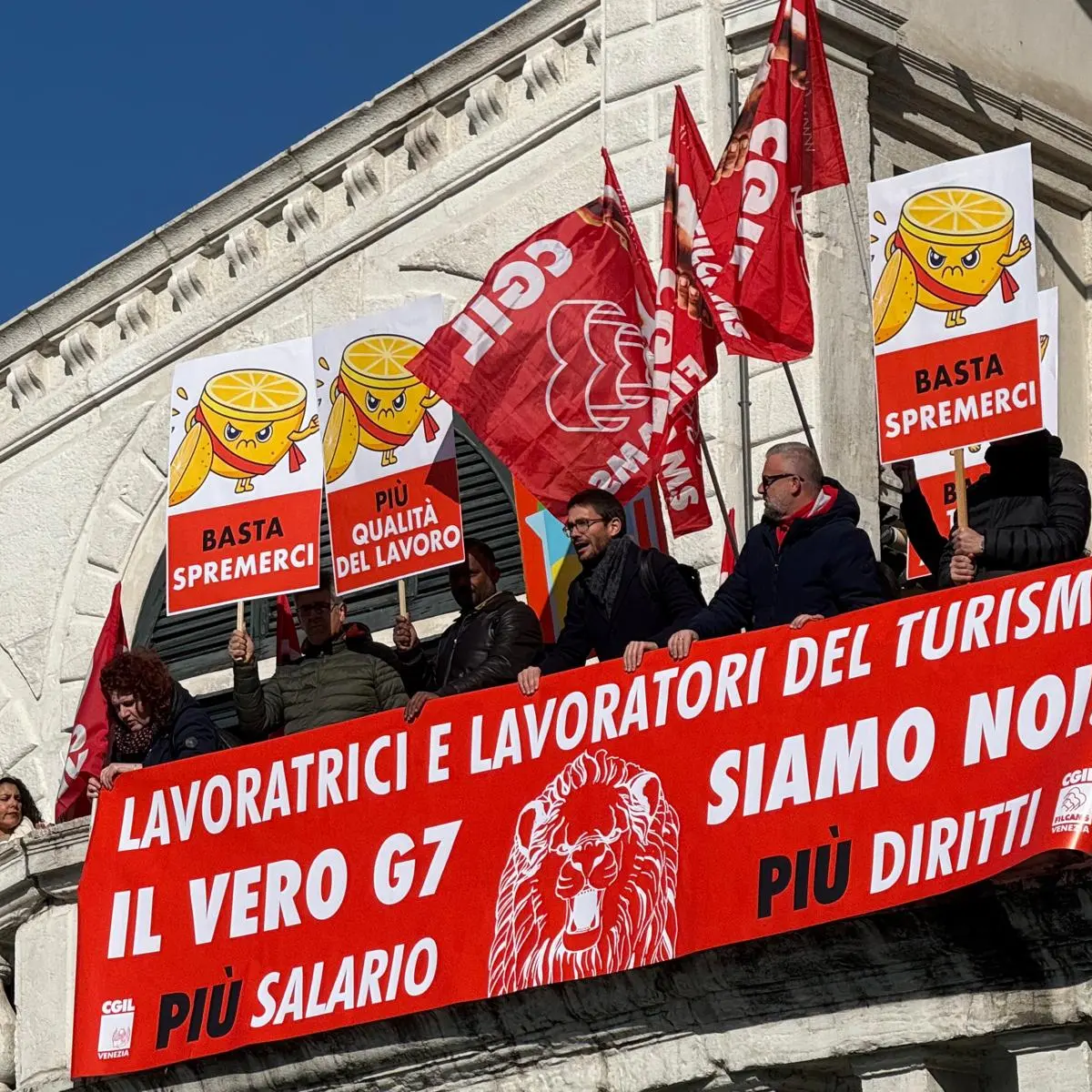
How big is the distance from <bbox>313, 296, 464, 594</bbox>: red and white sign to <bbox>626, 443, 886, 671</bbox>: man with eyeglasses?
8.65ft

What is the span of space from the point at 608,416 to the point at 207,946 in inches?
125

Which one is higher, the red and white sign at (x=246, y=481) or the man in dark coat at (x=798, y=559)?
the red and white sign at (x=246, y=481)

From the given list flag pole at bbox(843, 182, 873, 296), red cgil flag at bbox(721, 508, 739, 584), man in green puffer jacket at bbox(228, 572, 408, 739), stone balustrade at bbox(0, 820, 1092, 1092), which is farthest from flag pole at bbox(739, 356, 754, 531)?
stone balustrade at bbox(0, 820, 1092, 1092)

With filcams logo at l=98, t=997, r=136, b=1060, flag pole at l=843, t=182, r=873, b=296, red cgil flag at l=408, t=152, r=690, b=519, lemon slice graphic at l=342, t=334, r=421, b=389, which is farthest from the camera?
flag pole at l=843, t=182, r=873, b=296

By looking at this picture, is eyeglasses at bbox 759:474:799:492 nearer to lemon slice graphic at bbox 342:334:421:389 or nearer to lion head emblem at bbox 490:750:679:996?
lion head emblem at bbox 490:750:679:996

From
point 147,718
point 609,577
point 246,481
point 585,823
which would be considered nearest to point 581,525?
point 609,577

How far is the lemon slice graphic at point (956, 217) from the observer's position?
14.1 meters

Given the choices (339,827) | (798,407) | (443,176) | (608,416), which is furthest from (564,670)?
(443,176)

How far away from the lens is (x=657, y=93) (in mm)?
17562

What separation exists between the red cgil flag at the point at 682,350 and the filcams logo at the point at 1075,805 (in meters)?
3.94

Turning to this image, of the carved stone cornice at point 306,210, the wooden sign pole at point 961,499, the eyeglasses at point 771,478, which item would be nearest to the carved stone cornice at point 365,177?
the carved stone cornice at point 306,210

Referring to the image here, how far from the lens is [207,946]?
14336 mm

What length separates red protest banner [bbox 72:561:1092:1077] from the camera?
12.2 m

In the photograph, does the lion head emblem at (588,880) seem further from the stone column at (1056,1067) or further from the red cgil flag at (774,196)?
the red cgil flag at (774,196)
